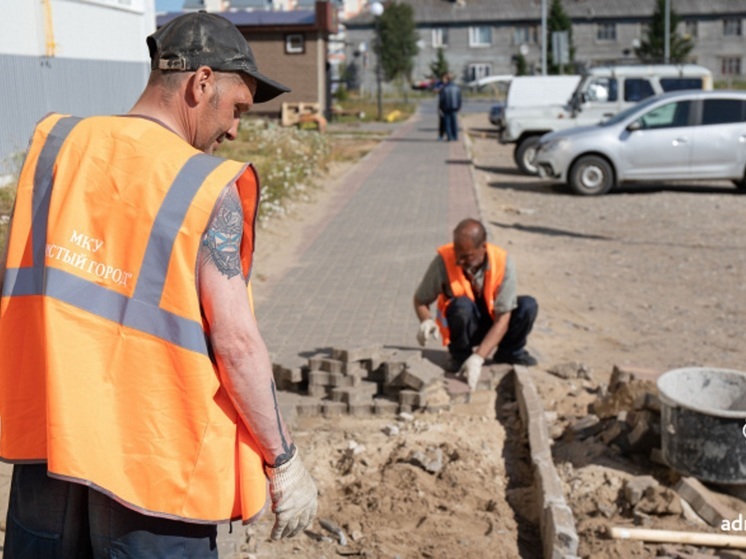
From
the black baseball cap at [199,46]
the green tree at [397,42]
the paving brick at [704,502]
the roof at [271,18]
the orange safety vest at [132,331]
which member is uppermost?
the green tree at [397,42]

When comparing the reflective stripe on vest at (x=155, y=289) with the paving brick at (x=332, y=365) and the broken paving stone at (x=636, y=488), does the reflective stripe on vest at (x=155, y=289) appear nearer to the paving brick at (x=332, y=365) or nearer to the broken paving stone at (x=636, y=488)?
the broken paving stone at (x=636, y=488)

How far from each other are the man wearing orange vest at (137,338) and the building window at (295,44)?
3423 centimetres

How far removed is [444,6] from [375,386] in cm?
7796

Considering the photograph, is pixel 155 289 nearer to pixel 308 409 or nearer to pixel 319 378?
pixel 308 409

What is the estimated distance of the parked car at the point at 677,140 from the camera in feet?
55.9

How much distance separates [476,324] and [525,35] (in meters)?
75.6

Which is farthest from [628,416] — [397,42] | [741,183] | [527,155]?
[397,42]

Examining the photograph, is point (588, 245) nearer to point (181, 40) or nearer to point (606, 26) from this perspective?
point (181, 40)

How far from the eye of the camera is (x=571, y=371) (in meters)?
7.23

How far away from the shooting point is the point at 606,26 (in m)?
77.3

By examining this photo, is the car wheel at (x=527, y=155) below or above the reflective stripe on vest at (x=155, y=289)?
below

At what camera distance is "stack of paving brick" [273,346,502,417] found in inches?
247

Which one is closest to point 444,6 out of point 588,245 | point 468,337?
point 588,245

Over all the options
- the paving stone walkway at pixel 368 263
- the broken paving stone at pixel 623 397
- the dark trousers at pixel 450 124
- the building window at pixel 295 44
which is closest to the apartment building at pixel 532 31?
the building window at pixel 295 44
